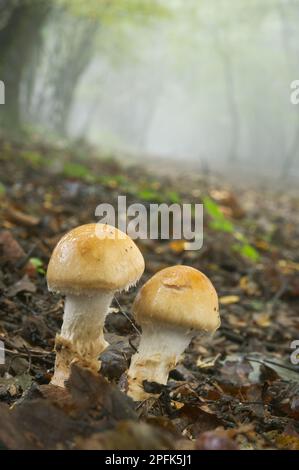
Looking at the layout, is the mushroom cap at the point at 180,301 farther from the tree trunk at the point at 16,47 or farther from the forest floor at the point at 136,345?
the tree trunk at the point at 16,47

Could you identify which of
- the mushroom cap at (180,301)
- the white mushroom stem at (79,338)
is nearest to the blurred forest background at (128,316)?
the white mushroom stem at (79,338)

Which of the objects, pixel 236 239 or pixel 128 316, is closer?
pixel 128 316

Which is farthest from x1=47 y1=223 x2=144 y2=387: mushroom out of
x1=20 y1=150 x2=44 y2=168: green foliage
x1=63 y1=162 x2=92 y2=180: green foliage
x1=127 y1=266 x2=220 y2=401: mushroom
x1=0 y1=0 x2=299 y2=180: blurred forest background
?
x1=0 y1=0 x2=299 y2=180: blurred forest background

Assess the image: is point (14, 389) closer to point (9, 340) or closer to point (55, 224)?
point (9, 340)

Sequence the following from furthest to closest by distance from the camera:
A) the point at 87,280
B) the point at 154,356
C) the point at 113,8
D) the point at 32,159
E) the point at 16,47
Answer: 1. the point at 113,8
2. the point at 16,47
3. the point at 32,159
4. the point at 154,356
5. the point at 87,280

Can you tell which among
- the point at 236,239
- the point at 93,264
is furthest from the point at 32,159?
the point at 93,264

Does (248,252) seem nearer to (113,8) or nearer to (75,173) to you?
(75,173)

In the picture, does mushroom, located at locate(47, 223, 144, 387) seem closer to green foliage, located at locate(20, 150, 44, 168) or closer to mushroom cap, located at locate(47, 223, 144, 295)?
Result: mushroom cap, located at locate(47, 223, 144, 295)
